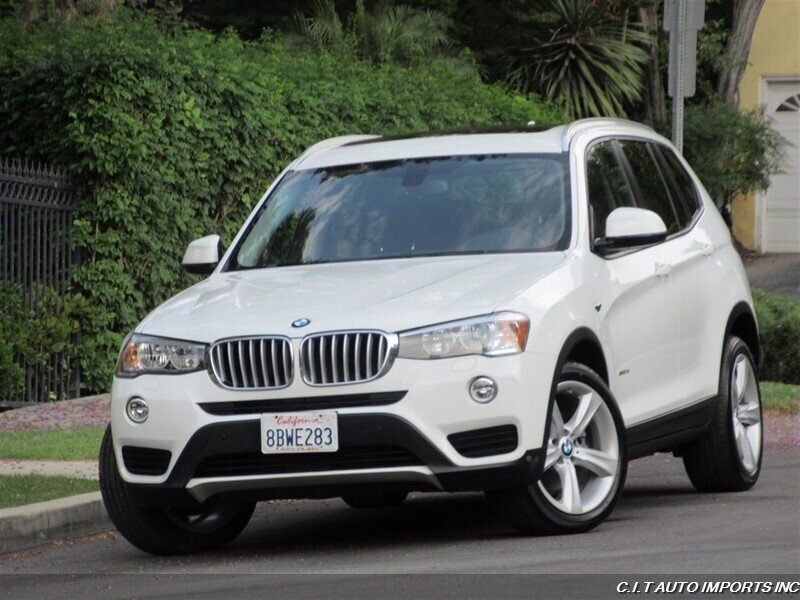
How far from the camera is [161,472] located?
23.4 ft

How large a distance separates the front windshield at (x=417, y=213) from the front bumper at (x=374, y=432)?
1.12 meters

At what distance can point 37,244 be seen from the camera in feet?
46.7

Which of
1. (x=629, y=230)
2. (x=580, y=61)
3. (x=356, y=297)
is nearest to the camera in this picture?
(x=356, y=297)

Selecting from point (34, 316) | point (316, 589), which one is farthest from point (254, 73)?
point (316, 589)

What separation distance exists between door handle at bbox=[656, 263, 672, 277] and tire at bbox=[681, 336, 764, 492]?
76 centimetres

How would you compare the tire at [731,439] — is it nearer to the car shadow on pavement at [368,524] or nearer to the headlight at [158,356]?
the car shadow on pavement at [368,524]

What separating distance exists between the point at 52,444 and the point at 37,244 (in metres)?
3.04

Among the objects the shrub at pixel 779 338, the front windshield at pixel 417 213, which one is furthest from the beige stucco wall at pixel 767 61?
the front windshield at pixel 417 213

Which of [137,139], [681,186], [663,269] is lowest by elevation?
[137,139]

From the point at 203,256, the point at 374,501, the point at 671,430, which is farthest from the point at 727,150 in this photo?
the point at 203,256

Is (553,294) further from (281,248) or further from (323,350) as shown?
(281,248)

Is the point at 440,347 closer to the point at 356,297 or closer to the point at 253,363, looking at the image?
the point at 356,297

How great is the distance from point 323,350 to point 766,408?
312 inches

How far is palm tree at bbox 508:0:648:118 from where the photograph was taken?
26688 mm
